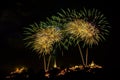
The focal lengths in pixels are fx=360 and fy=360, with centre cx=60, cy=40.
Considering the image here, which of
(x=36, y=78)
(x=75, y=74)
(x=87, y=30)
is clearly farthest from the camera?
(x=36, y=78)

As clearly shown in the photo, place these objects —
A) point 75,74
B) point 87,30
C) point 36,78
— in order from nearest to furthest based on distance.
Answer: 1. point 87,30
2. point 75,74
3. point 36,78

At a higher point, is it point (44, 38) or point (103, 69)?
point (44, 38)

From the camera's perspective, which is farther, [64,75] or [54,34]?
[64,75]

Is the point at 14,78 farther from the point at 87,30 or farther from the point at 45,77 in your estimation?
the point at 87,30

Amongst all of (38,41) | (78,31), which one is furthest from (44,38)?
(78,31)

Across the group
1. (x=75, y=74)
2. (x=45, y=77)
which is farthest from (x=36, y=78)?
(x=75, y=74)

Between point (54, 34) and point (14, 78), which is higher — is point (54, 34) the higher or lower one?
the higher one

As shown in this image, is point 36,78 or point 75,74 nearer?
point 75,74

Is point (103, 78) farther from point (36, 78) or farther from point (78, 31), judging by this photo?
point (36, 78)

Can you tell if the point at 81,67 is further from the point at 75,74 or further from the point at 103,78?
the point at 103,78
